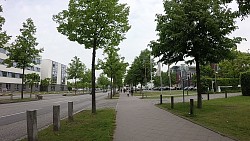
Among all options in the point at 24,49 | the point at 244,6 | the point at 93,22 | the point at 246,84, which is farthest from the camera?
the point at 24,49

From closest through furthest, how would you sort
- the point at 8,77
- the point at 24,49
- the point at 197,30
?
the point at 197,30
the point at 24,49
the point at 8,77

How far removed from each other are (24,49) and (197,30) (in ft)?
85.9

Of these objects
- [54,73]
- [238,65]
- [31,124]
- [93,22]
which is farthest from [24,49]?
[54,73]

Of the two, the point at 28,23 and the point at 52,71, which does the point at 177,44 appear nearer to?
the point at 28,23

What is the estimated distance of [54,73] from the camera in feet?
405

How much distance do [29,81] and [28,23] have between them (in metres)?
13.4

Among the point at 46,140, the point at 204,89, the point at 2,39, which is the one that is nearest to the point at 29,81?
the point at 2,39

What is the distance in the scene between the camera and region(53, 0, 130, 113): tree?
14.3 metres

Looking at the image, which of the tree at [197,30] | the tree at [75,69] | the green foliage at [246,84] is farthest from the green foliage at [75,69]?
the tree at [197,30]

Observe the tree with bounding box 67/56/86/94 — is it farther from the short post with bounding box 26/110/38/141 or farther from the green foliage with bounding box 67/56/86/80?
the short post with bounding box 26/110/38/141

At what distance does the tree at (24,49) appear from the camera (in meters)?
35.6

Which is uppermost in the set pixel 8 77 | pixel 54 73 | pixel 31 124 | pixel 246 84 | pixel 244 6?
pixel 54 73

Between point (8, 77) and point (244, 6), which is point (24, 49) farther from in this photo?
point (8, 77)

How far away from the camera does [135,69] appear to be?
63.6m
